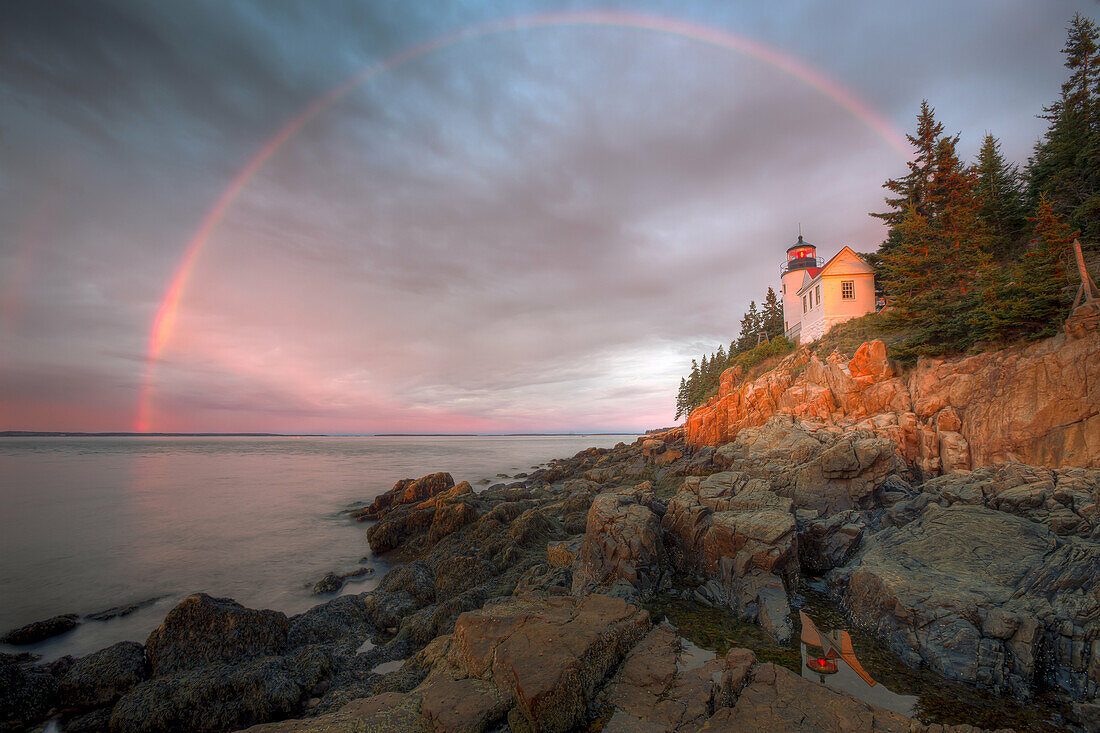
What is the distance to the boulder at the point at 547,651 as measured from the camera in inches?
221

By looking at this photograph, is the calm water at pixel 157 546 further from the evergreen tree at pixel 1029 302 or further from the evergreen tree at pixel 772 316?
the evergreen tree at pixel 772 316

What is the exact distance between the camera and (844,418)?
22547 mm

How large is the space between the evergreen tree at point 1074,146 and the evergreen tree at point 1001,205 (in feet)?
3.25

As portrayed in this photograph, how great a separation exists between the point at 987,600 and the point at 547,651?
894 cm

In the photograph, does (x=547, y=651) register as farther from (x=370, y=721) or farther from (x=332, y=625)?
(x=332, y=625)

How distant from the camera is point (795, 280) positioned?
44.1 meters

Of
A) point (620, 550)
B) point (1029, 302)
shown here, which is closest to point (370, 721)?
point (620, 550)

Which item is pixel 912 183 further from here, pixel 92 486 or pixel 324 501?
pixel 92 486

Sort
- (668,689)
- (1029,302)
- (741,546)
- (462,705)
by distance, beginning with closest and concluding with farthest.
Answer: (462,705), (668,689), (741,546), (1029,302)

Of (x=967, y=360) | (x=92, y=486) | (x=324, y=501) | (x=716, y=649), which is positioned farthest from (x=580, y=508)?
(x=92, y=486)

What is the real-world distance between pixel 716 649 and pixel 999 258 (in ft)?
136

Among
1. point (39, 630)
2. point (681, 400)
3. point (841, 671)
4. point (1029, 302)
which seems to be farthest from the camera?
point (681, 400)

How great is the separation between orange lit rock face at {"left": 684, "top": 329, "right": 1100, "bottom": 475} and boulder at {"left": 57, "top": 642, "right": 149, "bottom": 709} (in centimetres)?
2643

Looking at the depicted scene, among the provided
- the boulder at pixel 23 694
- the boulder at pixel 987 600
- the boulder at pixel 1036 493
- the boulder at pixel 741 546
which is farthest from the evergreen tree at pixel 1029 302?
the boulder at pixel 23 694
